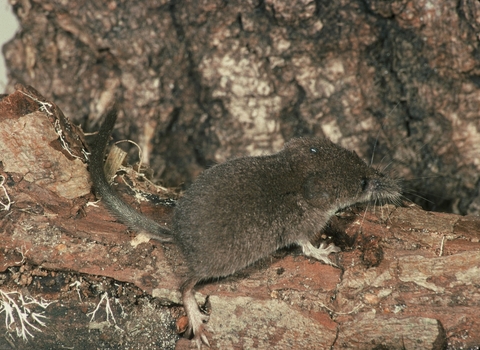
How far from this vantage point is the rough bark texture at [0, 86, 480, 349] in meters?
2.81

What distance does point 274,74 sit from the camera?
13.9 ft

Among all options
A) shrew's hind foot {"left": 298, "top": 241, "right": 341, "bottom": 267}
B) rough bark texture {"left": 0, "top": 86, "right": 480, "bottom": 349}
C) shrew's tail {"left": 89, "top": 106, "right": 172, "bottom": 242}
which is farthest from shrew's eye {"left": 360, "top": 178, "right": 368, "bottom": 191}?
shrew's tail {"left": 89, "top": 106, "right": 172, "bottom": 242}

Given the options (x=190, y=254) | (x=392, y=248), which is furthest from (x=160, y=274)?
(x=392, y=248)

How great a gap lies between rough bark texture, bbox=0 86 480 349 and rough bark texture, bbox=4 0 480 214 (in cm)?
105

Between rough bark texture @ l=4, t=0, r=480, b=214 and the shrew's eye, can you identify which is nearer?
the shrew's eye

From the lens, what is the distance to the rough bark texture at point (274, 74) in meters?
3.96

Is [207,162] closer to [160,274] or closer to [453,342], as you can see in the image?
[160,274]

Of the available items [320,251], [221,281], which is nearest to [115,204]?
[221,281]

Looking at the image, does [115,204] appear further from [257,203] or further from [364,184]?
[364,184]

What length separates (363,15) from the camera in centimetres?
393

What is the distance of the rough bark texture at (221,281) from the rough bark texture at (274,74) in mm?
1054

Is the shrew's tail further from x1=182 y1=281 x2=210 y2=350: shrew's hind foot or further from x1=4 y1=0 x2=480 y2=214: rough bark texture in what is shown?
x1=4 y1=0 x2=480 y2=214: rough bark texture

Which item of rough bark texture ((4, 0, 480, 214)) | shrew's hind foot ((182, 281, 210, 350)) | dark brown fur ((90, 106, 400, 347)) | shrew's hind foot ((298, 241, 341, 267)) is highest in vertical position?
rough bark texture ((4, 0, 480, 214))

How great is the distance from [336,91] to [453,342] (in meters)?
2.18
